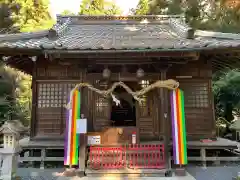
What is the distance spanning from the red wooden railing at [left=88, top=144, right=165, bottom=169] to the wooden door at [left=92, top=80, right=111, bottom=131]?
1.45 metres

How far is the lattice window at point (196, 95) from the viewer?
8156mm

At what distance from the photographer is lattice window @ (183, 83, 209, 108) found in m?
8.16

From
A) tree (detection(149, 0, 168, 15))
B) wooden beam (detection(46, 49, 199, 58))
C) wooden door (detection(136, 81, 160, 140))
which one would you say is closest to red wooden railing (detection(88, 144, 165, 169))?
wooden door (detection(136, 81, 160, 140))

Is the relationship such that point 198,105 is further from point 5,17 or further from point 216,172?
point 5,17

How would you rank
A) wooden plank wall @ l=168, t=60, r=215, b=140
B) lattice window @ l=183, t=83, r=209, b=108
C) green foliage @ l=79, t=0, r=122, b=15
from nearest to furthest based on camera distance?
1. wooden plank wall @ l=168, t=60, r=215, b=140
2. lattice window @ l=183, t=83, r=209, b=108
3. green foliage @ l=79, t=0, r=122, b=15

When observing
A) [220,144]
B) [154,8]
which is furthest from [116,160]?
[154,8]

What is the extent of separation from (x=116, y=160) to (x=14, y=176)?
2.67 meters

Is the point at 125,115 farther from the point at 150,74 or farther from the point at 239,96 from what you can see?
the point at 239,96

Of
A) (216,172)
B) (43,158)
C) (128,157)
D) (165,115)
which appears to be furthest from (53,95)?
(216,172)

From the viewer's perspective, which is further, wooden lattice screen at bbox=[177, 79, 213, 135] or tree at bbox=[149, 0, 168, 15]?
tree at bbox=[149, 0, 168, 15]

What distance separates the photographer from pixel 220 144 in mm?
7273

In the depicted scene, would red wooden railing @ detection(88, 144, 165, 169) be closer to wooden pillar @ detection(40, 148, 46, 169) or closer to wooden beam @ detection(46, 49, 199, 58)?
wooden pillar @ detection(40, 148, 46, 169)

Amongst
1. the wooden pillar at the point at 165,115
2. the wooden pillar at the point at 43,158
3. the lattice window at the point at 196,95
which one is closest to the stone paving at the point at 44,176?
the wooden pillar at the point at 43,158

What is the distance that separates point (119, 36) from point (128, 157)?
4.63 metres
